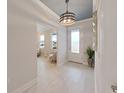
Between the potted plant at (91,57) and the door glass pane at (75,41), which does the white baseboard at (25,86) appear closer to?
the potted plant at (91,57)

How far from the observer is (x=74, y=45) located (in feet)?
24.6

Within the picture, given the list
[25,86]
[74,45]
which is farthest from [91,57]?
[25,86]

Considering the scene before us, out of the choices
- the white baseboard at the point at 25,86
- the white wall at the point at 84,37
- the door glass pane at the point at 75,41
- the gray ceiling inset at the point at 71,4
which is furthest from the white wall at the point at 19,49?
the door glass pane at the point at 75,41

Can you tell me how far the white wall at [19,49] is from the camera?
2.59 metres

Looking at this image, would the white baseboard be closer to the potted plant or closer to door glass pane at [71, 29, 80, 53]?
the potted plant

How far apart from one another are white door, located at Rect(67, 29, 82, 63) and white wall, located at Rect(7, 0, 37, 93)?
163 inches

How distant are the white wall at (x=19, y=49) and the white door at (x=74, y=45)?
4.14 metres

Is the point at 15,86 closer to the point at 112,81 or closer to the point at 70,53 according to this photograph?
the point at 112,81

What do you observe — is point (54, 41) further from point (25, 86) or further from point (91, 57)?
point (25, 86)

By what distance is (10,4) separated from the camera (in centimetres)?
225

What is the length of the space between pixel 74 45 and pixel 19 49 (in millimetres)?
5068

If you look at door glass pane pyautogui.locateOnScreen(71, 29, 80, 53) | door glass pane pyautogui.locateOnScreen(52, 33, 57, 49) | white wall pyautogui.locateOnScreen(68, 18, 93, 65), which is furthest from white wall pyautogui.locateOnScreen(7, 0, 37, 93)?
door glass pane pyautogui.locateOnScreen(52, 33, 57, 49)

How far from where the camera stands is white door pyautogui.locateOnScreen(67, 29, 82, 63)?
7.20 metres
